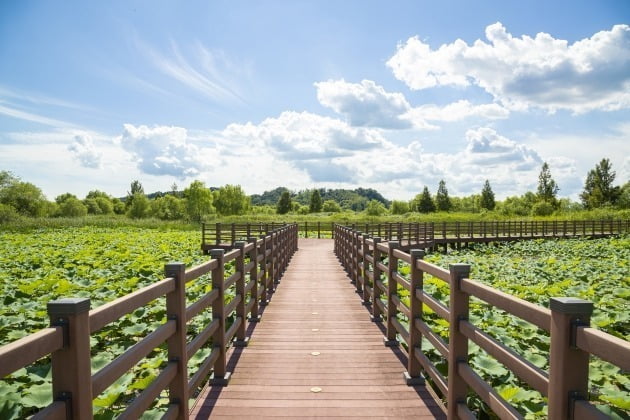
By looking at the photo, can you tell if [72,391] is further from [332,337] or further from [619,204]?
[619,204]

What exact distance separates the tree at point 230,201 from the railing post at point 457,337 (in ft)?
282

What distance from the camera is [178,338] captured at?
9.05 feet

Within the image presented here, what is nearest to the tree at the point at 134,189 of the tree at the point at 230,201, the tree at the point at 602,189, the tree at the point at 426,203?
the tree at the point at 230,201

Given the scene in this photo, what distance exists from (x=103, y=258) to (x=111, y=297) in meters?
7.04

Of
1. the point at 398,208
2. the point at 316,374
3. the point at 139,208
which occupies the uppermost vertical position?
the point at 398,208

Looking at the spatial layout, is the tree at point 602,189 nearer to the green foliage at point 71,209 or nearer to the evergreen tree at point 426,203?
the evergreen tree at point 426,203

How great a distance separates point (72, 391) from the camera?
5.13 feet

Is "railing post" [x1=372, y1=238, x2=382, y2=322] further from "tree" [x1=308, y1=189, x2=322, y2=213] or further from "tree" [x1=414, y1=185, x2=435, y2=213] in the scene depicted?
"tree" [x1=308, y1=189, x2=322, y2=213]

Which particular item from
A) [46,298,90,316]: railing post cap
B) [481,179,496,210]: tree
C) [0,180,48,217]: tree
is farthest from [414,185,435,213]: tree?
[46,298,90,316]: railing post cap

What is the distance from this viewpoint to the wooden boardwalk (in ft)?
11.1

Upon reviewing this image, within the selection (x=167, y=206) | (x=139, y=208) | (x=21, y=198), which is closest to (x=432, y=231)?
(x=21, y=198)

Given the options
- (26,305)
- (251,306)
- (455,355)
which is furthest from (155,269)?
(455,355)

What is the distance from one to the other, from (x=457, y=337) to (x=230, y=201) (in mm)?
87371

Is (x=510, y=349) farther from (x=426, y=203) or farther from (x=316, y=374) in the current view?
(x=426, y=203)
